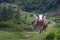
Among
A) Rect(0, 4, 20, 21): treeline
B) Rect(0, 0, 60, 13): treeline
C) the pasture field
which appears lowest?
the pasture field

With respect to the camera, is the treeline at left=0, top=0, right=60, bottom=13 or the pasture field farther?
the treeline at left=0, top=0, right=60, bottom=13

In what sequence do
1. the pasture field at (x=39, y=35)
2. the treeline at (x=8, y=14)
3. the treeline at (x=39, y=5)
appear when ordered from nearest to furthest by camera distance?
the pasture field at (x=39, y=35)
the treeline at (x=8, y=14)
the treeline at (x=39, y=5)

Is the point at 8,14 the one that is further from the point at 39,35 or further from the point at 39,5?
the point at 39,35

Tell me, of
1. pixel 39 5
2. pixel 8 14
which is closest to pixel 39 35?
pixel 8 14

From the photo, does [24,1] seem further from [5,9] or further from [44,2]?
[5,9]

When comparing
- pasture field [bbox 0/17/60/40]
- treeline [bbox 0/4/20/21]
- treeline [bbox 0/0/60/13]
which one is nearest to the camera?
pasture field [bbox 0/17/60/40]

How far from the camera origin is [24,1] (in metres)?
111

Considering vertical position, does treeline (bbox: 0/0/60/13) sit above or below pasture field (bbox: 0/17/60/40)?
above

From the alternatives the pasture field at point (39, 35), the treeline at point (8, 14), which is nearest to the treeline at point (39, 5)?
the treeline at point (8, 14)

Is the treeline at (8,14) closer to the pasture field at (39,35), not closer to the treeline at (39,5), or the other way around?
the pasture field at (39,35)

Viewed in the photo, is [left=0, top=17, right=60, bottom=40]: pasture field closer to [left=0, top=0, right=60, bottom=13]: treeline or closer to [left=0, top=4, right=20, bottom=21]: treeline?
[left=0, top=4, right=20, bottom=21]: treeline

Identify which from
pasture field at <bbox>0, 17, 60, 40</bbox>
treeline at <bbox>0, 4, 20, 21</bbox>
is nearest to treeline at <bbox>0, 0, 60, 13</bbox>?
treeline at <bbox>0, 4, 20, 21</bbox>

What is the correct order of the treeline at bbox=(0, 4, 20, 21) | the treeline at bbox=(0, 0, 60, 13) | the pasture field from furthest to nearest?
the treeline at bbox=(0, 0, 60, 13)
the treeline at bbox=(0, 4, 20, 21)
the pasture field

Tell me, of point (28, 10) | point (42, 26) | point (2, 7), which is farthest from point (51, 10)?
point (42, 26)
